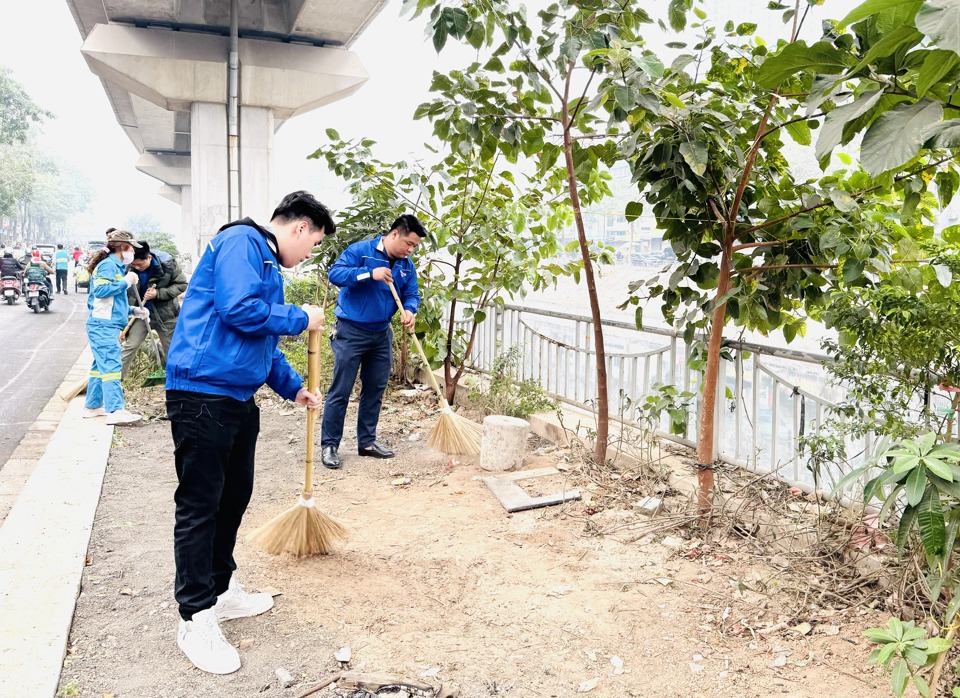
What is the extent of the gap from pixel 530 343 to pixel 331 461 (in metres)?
2.37

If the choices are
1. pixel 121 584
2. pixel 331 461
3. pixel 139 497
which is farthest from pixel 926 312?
pixel 139 497

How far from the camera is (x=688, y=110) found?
3.36m

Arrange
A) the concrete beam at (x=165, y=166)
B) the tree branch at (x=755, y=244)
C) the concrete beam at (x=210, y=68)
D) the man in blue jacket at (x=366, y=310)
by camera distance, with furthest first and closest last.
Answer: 1. the concrete beam at (x=165, y=166)
2. the concrete beam at (x=210, y=68)
3. the man in blue jacket at (x=366, y=310)
4. the tree branch at (x=755, y=244)

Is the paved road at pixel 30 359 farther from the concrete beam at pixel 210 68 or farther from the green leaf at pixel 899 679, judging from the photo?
the green leaf at pixel 899 679

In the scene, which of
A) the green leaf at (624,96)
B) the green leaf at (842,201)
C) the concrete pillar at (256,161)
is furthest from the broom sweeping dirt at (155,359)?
Result: the concrete pillar at (256,161)

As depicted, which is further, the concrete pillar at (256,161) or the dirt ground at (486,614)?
the concrete pillar at (256,161)

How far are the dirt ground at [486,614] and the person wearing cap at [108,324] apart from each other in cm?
254

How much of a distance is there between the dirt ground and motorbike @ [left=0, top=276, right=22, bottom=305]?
20019 millimetres

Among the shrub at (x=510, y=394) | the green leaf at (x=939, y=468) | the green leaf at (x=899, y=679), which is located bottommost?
the green leaf at (x=899, y=679)

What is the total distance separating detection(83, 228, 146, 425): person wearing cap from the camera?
22.8ft

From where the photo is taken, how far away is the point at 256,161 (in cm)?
2003

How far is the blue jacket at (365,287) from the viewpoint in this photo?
5575 millimetres

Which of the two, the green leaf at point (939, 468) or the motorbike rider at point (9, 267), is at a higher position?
the motorbike rider at point (9, 267)

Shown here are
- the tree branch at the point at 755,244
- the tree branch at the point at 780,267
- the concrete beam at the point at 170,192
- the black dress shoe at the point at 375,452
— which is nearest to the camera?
the tree branch at the point at 780,267
